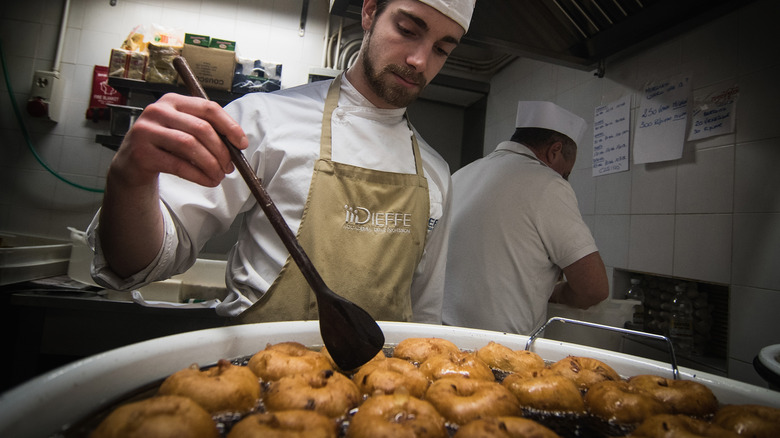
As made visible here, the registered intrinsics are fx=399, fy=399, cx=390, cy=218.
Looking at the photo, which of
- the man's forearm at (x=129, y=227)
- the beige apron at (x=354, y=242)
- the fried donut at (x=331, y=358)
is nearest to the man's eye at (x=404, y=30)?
the beige apron at (x=354, y=242)

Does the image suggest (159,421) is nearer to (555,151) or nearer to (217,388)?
(217,388)

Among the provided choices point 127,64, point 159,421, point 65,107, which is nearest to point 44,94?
point 65,107

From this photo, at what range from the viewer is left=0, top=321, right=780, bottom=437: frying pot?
0.41 m

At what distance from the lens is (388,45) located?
1.16 meters

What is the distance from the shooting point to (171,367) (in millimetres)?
596

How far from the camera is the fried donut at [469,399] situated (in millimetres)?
565

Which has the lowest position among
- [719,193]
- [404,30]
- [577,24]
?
[719,193]

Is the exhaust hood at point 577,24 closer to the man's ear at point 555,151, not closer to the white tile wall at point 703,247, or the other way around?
the man's ear at point 555,151

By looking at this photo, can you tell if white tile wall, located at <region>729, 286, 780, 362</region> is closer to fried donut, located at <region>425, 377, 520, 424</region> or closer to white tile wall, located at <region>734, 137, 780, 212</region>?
white tile wall, located at <region>734, 137, 780, 212</region>

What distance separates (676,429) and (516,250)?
3.88 ft

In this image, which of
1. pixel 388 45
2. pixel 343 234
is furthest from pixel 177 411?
pixel 388 45

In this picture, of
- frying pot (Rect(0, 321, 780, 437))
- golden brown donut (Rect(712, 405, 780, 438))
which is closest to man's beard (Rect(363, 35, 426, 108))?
frying pot (Rect(0, 321, 780, 437))

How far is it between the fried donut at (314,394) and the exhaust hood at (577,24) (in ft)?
5.57

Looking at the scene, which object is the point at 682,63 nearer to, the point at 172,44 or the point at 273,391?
the point at 273,391
